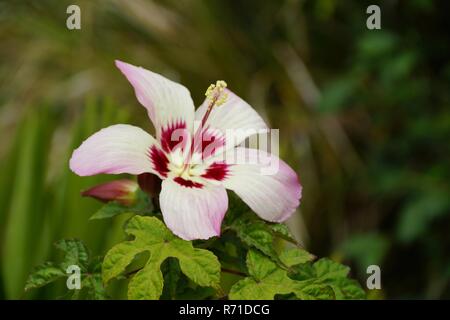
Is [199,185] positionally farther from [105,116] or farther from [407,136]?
[407,136]

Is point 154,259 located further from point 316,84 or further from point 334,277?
point 316,84

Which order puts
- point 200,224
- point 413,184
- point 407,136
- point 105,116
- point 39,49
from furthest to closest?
point 39,49, point 407,136, point 413,184, point 105,116, point 200,224

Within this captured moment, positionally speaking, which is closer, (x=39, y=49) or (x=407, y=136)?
(x=407, y=136)

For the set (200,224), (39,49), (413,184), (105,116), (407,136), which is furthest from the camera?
(39,49)

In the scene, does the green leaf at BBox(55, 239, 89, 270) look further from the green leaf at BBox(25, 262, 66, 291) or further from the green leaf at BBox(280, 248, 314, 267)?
the green leaf at BBox(280, 248, 314, 267)

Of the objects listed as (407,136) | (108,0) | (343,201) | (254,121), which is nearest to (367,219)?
(343,201)

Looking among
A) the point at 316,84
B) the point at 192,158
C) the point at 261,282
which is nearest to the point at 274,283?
the point at 261,282

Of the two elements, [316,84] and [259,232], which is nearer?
[259,232]
